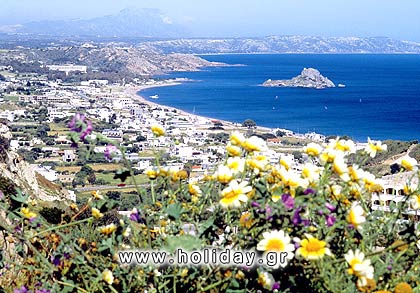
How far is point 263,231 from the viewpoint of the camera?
1.37 metres

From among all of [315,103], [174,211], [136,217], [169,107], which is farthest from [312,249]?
[315,103]

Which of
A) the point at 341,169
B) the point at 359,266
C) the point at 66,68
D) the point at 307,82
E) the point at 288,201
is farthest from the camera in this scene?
the point at 66,68

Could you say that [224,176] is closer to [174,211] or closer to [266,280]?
[174,211]

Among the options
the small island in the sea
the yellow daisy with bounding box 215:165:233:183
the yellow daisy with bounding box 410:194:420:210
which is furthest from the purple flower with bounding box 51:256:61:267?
the small island in the sea

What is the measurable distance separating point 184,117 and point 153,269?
52282 millimetres

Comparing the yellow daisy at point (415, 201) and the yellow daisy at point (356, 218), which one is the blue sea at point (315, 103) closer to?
the yellow daisy at point (415, 201)

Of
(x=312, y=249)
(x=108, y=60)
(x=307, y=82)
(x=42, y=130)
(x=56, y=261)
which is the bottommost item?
(x=108, y=60)

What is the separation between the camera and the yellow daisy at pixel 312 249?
122 cm

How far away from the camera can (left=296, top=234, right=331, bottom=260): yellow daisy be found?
1216mm

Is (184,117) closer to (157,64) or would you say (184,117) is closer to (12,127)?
(12,127)

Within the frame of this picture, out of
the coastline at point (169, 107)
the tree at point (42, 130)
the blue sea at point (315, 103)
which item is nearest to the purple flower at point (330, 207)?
the blue sea at point (315, 103)

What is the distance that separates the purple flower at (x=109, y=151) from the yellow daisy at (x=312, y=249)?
1.81ft

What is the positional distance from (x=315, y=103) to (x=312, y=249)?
67.0m

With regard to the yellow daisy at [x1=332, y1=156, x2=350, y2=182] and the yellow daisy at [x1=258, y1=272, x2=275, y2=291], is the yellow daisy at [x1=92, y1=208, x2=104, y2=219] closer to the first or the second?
the yellow daisy at [x1=258, y1=272, x2=275, y2=291]
